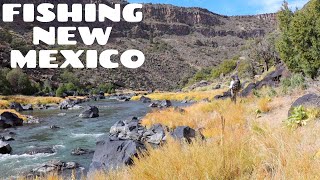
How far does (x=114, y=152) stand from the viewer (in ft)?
34.2

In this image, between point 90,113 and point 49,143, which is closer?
point 49,143

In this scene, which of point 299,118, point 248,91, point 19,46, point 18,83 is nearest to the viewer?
point 299,118

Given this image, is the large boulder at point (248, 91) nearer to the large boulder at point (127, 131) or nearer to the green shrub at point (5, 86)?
the large boulder at point (127, 131)

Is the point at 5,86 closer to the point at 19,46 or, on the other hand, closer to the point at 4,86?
the point at 4,86

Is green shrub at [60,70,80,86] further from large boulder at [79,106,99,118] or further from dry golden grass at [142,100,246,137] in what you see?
dry golden grass at [142,100,246,137]

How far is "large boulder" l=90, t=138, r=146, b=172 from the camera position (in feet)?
31.9

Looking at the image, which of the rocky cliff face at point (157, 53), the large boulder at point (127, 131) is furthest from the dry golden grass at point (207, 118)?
the rocky cliff face at point (157, 53)

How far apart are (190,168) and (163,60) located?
131m

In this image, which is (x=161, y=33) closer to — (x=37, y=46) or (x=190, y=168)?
(x=37, y=46)

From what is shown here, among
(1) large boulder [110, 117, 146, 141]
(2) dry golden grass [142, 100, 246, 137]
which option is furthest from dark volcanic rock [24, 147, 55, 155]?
(2) dry golden grass [142, 100, 246, 137]

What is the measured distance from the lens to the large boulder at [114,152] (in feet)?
31.9

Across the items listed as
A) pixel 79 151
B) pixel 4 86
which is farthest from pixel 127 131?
pixel 4 86

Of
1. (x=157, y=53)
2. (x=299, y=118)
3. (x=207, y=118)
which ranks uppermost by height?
(x=157, y=53)

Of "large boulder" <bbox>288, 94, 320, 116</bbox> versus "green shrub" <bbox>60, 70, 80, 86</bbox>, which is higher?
"large boulder" <bbox>288, 94, 320, 116</bbox>
